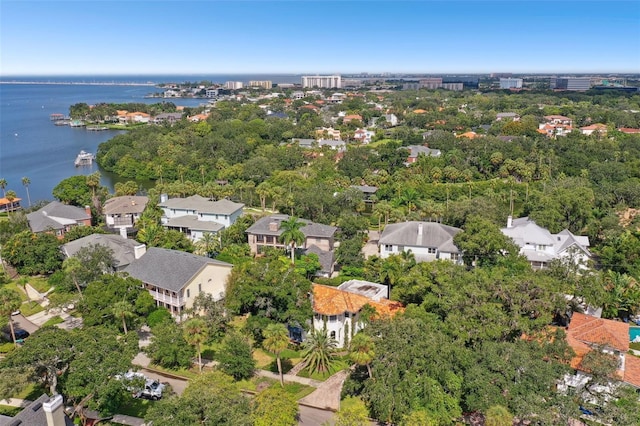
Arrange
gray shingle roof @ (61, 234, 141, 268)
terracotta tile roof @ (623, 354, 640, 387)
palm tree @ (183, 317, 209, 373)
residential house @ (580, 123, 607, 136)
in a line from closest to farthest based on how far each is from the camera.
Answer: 1. terracotta tile roof @ (623, 354, 640, 387)
2. palm tree @ (183, 317, 209, 373)
3. gray shingle roof @ (61, 234, 141, 268)
4. residential house @ (580, 123, 607, 136)

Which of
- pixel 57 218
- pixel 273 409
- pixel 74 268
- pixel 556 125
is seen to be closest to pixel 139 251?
pixel 74 268

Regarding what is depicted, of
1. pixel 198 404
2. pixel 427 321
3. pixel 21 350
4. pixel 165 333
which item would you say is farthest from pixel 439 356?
pixel 21 350

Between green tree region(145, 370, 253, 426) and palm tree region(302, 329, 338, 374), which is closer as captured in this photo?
green tree region(145, 370, 253, 426)

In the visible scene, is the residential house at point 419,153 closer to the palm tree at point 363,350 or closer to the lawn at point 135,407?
the palm tree at point 363,350

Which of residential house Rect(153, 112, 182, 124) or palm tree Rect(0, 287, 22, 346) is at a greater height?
residential house Rect(153, 112, 182, 124)

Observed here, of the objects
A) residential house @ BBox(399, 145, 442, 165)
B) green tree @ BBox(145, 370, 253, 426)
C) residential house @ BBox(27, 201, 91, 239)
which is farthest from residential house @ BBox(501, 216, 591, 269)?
residential house @ BBox(27, 201, 91, 239)

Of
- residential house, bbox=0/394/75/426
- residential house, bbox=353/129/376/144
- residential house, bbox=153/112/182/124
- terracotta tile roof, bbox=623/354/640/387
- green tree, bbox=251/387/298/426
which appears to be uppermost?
residential house, bbox=153/112/182/124

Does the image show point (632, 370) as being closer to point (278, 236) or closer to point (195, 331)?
point (195, 331)

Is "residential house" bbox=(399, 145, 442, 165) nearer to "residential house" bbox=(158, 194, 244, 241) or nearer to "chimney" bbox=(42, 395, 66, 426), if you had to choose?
"residential house" bbox=(158, 194, 244, 241)

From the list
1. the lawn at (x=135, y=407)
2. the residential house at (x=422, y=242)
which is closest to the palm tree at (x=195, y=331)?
the lawn at (x=135, y=407)
